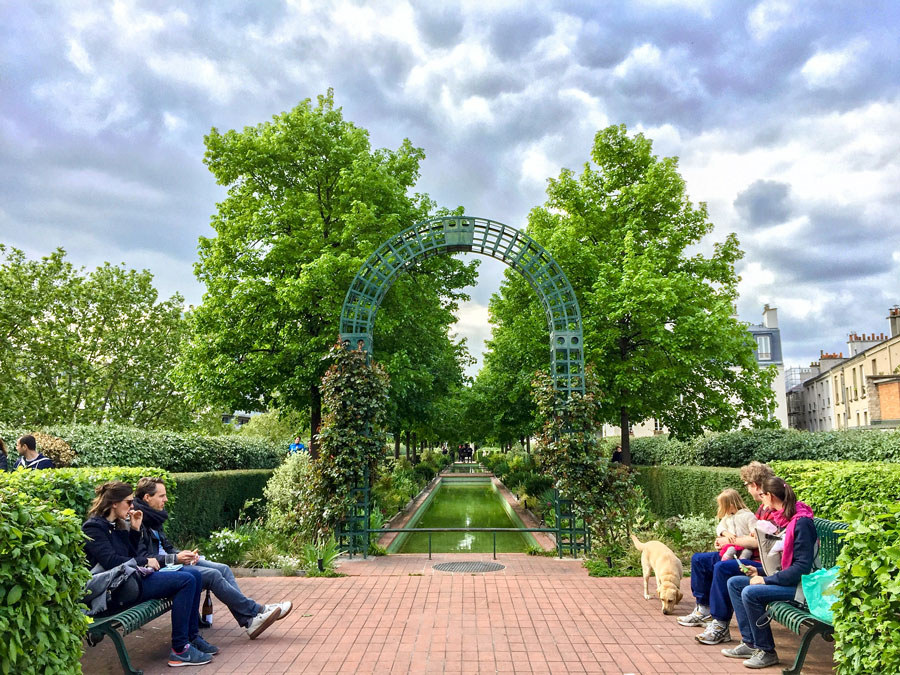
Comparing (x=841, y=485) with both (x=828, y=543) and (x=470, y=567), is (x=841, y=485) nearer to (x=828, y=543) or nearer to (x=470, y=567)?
(x=828, y=543)

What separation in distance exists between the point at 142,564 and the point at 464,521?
41.3 feet

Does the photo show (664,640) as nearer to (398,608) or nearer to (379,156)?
(398,608)

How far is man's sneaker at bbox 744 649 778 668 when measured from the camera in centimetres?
474

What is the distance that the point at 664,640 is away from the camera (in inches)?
214

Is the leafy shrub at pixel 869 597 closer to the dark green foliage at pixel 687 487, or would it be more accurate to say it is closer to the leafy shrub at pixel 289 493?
the dark green foliage at pixel 687 487

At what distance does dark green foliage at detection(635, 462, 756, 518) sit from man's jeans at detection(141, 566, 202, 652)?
23.1ft

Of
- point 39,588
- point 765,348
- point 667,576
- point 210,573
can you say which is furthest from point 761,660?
point 765,348

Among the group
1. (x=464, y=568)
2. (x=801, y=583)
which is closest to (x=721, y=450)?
(x=464, y=568)

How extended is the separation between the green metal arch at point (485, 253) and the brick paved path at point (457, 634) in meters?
3.77

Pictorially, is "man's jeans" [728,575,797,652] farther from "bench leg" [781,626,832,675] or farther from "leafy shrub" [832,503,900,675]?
"leafy shrub" [832,503,900,675]

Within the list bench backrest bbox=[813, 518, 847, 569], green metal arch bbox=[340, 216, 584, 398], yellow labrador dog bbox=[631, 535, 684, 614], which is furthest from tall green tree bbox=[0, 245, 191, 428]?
bench backrest bbox=[813, 518, 847, 569]

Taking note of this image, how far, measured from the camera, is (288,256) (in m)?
15.6

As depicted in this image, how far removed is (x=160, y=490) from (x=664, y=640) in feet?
15.5

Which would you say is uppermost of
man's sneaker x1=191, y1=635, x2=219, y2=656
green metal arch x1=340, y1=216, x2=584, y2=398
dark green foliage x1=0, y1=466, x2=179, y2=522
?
green metal arch x1=340, y1=216, x2=584, y2=398
